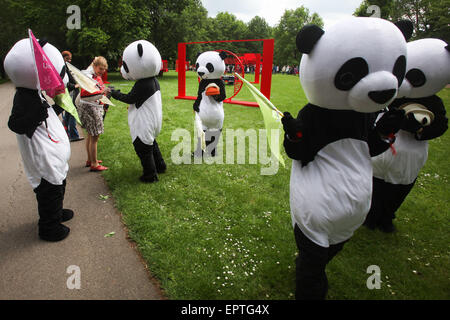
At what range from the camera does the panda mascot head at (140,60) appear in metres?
4.05

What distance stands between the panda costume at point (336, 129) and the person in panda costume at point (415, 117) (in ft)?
2.56

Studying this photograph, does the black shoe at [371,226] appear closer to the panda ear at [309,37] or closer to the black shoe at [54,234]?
the panda ear at [309,37]

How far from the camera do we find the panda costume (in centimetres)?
174

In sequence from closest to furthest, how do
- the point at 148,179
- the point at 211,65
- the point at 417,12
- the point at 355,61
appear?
the point at 355,61
the point at 148,179
the point at 211,65
the point at 417,12

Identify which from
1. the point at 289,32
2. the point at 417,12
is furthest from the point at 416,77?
the point at 289,32

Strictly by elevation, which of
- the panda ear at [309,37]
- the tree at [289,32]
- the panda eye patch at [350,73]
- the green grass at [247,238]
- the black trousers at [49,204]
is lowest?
the green grass at [247,238]

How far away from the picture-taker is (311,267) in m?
2.15

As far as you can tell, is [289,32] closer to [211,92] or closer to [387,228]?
[211,92]

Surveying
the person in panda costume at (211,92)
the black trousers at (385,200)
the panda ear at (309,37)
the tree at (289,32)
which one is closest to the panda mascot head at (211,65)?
the person in panda costume at (211,92)

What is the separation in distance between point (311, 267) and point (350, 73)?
1514 mm

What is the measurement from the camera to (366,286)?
274 cm

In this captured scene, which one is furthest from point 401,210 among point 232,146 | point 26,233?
point 26,233

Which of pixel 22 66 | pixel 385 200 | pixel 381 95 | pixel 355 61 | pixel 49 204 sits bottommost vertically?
pixel 49 204
